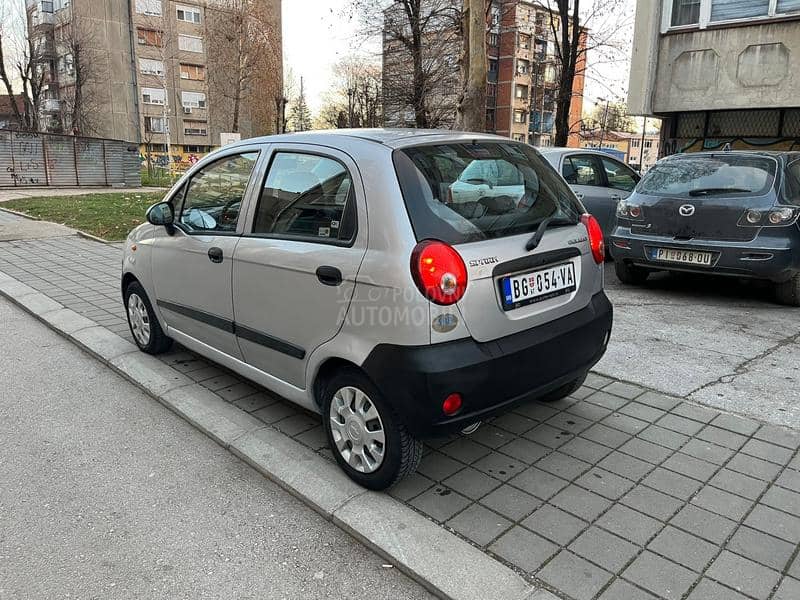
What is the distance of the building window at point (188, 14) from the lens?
6309 cm

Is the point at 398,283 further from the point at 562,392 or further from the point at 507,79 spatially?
the point at 507,79

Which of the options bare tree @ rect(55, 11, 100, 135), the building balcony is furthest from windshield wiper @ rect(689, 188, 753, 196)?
the building balcony

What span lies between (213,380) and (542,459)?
249cm

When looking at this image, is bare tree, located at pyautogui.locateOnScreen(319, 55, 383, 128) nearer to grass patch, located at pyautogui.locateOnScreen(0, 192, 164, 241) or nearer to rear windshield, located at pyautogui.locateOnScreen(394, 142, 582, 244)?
grass patch, located at pyautogui.locateOnScreen(0, 192, 164, 241)

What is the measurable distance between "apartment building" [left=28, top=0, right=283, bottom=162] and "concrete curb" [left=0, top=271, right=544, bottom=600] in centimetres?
5168

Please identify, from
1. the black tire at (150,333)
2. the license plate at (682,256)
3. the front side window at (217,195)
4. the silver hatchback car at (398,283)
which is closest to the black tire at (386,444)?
the silver hatchback car at (398,283)

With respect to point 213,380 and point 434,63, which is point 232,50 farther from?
point 213,380

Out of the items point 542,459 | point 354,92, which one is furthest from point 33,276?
point 354,92

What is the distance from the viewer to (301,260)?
3250 mm

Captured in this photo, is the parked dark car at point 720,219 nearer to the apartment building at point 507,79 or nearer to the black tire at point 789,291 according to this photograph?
the black tire at point 789,291

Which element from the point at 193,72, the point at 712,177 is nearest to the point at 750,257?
the point at 712,177

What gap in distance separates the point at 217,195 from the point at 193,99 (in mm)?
67567

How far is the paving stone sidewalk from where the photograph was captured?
2.49m

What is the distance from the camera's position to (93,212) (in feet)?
51.7
